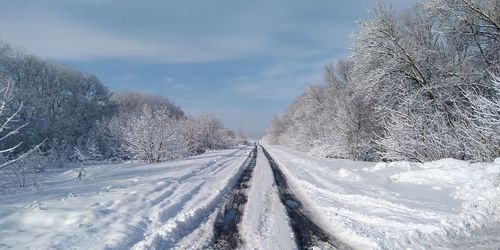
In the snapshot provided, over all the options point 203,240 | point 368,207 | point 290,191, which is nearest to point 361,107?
point 290,191

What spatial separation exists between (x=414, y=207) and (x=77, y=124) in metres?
43.3

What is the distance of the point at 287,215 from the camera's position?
8258 mm

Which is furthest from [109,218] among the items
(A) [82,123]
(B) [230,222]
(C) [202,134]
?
(C) [202,134]

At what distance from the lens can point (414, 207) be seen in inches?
319

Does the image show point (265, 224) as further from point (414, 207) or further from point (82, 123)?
point (82, 123)

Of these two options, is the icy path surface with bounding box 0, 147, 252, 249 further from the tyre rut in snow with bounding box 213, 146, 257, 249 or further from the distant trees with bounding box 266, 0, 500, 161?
the distant trees with bounding box 266, 0, 500, 161

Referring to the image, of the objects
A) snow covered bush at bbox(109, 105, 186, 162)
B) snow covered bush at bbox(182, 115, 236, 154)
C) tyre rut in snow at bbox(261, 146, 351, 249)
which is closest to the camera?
tyre rut in snow at bbox(261, 146, 351, 249)

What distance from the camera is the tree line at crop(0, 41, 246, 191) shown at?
81.0ft

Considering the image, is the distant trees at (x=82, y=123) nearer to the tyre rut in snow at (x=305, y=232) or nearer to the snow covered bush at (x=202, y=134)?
the snow covered bush at (x=202, y=134)

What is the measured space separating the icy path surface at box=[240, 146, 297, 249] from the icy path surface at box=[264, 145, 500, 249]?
90cm

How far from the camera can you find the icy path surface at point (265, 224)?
6152mm

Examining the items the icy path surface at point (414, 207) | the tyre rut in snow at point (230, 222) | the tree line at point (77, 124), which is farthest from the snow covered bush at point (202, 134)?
the icy path surface at point (414, 207)

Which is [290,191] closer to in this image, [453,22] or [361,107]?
[453,22]

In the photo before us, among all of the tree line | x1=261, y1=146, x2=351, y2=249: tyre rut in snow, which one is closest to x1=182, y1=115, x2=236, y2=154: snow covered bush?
the tree line
